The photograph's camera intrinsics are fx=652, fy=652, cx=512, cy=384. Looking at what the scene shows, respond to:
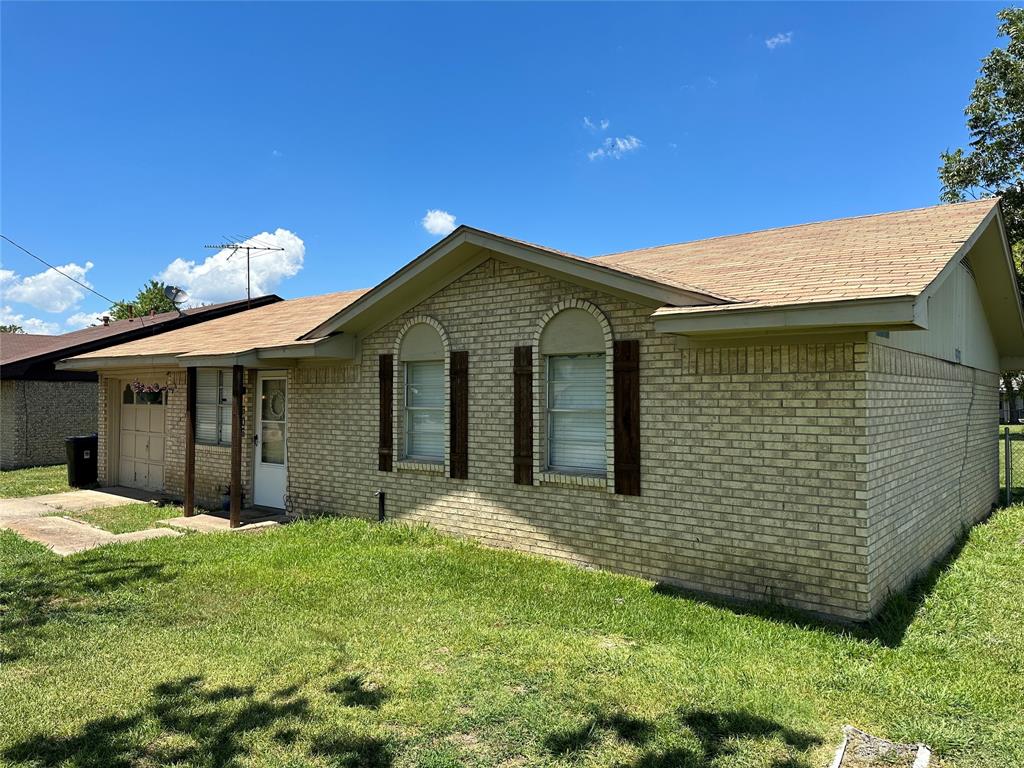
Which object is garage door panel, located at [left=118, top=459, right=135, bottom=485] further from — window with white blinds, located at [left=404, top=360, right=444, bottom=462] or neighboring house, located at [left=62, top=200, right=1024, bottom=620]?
window with white blinds, located at [left=404, top=360, right=444, bottom=462]

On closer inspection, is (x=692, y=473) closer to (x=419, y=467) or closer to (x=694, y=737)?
(x=694, y=737)

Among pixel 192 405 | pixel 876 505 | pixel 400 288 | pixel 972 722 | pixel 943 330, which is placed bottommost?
pixel 972 722

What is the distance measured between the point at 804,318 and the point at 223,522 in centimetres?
855

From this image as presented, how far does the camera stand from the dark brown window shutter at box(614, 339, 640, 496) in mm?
6926

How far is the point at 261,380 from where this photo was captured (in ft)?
36.7

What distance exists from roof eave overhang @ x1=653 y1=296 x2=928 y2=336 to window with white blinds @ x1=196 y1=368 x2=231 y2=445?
28.0 feet

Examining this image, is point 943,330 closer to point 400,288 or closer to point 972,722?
point 972,722

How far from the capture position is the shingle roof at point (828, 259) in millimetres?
5492

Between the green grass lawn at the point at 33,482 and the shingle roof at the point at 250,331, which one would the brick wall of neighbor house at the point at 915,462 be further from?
the green grass lawn at the point at 33,482

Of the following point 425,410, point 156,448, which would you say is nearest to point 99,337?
point 156,448

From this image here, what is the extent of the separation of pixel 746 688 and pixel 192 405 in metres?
8.85

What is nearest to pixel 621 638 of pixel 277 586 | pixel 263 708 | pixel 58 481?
pixel 263 708

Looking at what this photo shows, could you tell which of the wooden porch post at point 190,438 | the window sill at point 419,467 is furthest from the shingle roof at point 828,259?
the wooden porch post at point 190,438

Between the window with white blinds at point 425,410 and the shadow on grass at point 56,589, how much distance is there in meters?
3.37
